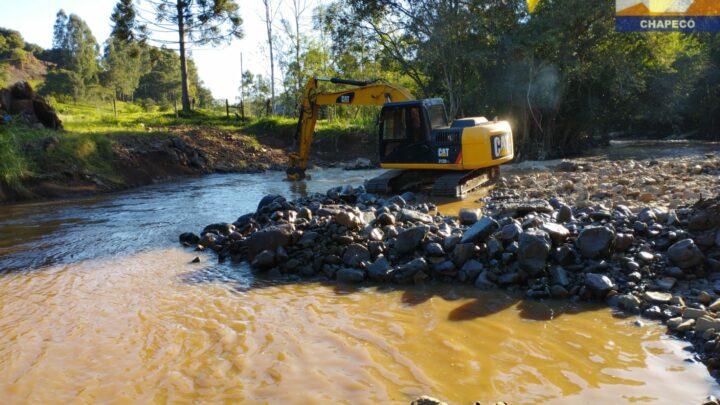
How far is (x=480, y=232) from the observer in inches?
249

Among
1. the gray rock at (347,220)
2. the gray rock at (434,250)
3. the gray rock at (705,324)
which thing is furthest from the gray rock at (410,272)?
the gray rock at (705,324)

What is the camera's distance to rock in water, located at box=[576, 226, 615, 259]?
579 cm

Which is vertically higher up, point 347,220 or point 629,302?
point 347,220

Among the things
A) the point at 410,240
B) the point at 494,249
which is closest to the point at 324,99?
the point at 410,240

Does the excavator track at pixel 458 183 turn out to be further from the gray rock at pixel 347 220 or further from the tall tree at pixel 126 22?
the tall tree at pixel 126 22

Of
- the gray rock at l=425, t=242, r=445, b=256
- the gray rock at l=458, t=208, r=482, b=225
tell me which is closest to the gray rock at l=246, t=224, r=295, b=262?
the gray rock at l=425, t=242, r=445, b=256

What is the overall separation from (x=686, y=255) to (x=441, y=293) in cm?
262

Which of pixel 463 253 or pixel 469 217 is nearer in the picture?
pixel 463 253

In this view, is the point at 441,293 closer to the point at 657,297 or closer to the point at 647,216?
the point at 657,297

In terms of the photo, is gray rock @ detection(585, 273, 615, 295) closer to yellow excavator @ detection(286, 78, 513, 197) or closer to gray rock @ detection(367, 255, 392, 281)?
gray rock @ detection(367, 255, 392, 281)

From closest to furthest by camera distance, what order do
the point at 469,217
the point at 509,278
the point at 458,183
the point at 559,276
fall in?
the point at 559,276 → the point at 509,278 → the point at 469,217 → the point at 458,183

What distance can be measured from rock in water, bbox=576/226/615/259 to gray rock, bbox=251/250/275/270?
3.90 metres

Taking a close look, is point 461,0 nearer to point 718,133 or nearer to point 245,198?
point 245,198

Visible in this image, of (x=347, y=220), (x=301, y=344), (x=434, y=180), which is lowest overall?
(x=301, y=344)
